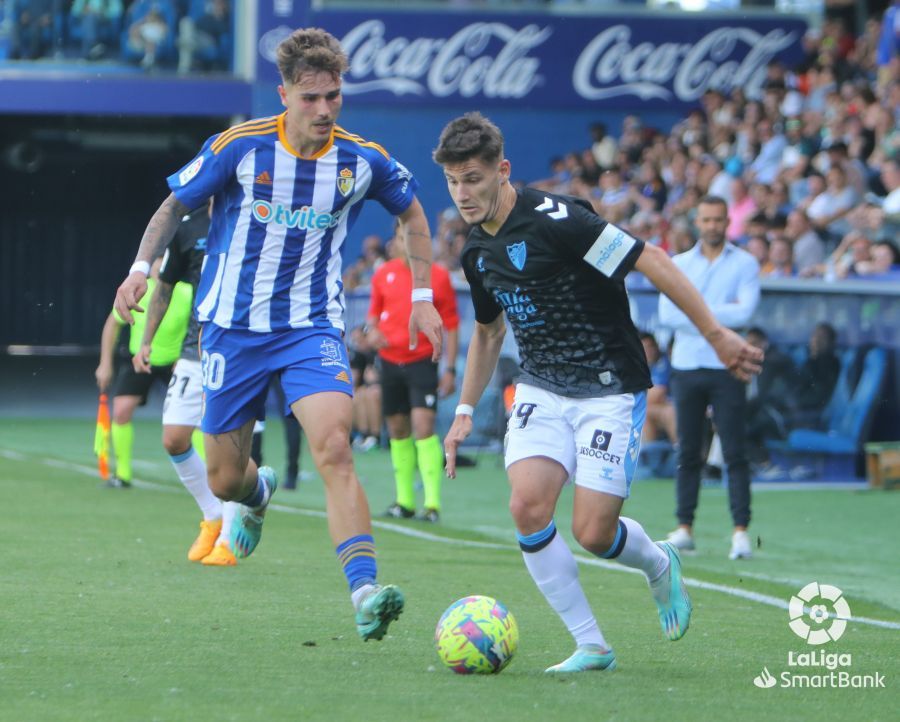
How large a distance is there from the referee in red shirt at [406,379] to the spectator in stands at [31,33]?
16.4m

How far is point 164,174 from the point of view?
34000 millimetres

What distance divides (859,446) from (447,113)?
1291 cm

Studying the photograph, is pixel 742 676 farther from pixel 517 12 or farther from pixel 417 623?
pixel 517 12

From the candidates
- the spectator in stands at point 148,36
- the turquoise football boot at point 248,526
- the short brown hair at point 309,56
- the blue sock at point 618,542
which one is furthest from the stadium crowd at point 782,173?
the short brown hair at point 309,56

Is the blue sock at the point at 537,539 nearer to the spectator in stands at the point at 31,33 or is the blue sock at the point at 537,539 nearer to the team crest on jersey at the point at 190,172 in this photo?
the team crest on jersey at the point at 190,172

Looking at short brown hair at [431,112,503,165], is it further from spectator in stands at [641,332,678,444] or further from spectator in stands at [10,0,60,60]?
spectator in stands at [10,0,60,60]

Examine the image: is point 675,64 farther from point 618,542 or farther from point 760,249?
point 618,542

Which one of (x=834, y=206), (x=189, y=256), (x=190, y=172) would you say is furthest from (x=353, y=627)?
(x=834, y=206)

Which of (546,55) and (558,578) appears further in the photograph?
(546,55)

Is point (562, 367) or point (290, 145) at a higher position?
point (290, 145)

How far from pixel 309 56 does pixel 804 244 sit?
1177 centimetres

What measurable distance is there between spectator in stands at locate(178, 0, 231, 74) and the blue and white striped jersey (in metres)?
21.0

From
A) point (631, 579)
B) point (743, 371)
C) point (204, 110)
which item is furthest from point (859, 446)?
point (204, 110)

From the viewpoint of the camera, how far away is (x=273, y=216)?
22.0 feet
